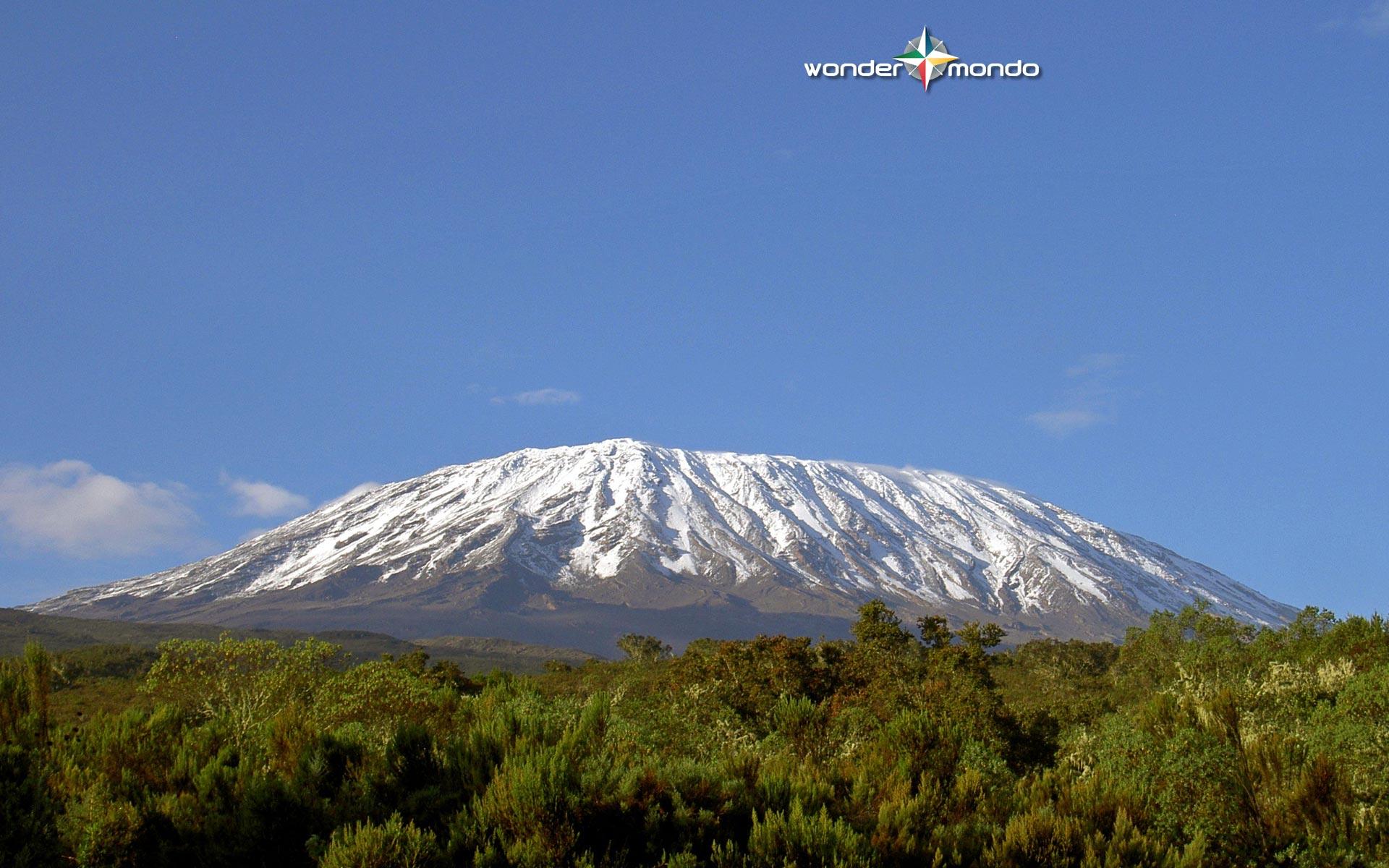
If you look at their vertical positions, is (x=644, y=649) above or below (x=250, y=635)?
above

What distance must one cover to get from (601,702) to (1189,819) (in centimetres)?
963

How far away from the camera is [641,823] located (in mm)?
11828

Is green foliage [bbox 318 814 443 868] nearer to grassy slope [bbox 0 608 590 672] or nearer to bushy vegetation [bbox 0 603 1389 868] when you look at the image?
bushy vegetation [bbox 0 603 1389 868]

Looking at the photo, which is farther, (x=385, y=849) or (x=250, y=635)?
(x=250, y=635)

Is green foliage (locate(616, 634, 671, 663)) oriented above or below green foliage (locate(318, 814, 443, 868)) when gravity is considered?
below

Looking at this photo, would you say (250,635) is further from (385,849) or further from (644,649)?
(385,849)

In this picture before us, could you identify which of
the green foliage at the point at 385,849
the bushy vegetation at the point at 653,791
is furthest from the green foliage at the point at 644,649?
the green foliage at the point at 385,849

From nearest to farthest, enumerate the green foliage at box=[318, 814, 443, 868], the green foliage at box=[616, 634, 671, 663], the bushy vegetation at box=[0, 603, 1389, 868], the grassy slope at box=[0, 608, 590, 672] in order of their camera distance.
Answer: the green foliage at box=[318, 814, 443, 868] < the bushy vegetation at box=[0, 603, 1389, 868] < the green foliage at box=[616, 634, 671, 663] < the grassy slope at box=[0, 608, 590, 672]

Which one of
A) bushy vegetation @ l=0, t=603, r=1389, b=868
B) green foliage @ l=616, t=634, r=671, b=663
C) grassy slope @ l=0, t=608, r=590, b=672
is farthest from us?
grassy slope @ l=0, t=608, r=590, b=672

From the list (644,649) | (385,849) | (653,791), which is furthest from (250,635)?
(385,849)

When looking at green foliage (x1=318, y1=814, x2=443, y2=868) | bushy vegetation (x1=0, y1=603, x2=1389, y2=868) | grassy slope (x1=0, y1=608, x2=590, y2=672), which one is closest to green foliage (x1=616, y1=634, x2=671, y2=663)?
grassy slope (x1=0, y1=608, x2=590, y2=672)

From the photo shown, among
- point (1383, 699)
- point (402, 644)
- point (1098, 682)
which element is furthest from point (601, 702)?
point (402, 644)

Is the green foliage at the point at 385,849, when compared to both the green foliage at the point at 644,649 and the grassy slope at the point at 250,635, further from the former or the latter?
the grassy slope at the point at 250,635

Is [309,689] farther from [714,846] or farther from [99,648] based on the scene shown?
[99,648]
